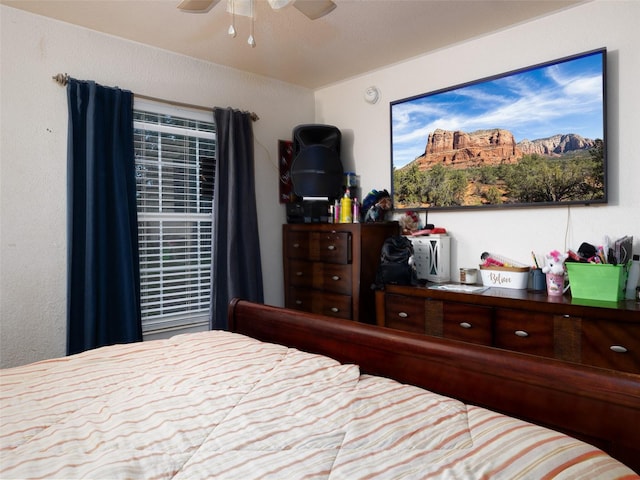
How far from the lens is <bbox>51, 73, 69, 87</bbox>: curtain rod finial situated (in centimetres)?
248

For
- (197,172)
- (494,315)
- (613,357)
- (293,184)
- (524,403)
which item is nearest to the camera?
(524,403)

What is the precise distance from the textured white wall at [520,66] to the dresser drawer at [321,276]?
777 mm

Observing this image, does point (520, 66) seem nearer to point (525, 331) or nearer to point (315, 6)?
point (315, 6)

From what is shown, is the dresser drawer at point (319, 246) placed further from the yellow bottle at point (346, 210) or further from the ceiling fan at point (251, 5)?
the ceiling fan at point (251, 5)

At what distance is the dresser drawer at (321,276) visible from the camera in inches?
118

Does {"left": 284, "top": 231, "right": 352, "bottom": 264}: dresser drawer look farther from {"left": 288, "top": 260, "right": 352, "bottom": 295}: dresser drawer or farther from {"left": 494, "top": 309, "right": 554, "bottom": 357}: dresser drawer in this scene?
{"left": 494, "top": 309, "right": 554, "bottom": 357}: dresser drawer

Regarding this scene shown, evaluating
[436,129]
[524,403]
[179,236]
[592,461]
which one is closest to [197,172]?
[179,236]

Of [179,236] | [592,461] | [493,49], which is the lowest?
[592,461]

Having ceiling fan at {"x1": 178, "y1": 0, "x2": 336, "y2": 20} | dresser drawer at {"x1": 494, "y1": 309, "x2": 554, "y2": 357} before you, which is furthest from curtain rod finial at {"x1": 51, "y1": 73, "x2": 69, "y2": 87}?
dresser drawer at {"x1": 494, "y1": 309, "x2": 554, "y2": 357}

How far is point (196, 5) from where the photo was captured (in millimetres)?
1798

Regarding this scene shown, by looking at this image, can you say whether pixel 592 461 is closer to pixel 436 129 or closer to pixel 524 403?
pixel 524 403

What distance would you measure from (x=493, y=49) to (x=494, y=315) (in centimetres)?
175

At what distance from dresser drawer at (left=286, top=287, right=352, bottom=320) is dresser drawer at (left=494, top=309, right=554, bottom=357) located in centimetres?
108

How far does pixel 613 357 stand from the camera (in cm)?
184
